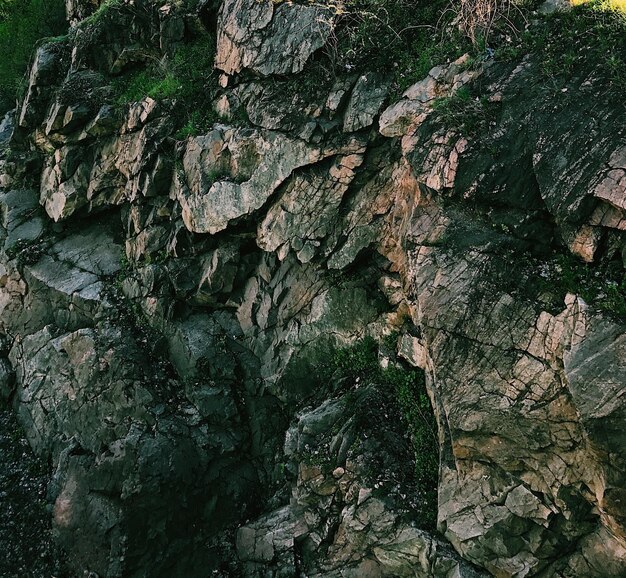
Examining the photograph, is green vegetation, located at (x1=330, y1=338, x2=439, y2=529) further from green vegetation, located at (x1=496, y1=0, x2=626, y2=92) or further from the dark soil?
the dark soil

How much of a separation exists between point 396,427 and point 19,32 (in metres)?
20.2

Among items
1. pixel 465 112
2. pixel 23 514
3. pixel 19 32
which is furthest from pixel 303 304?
pixel 19 32

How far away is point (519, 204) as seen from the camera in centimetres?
761

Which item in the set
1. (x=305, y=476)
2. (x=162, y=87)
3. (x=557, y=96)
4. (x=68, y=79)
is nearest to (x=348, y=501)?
(x=305, y=476)

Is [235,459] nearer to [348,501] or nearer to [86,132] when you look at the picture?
[348,501]

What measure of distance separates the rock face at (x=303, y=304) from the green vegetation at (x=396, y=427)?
0.22ft

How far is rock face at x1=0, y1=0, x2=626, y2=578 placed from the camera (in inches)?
274

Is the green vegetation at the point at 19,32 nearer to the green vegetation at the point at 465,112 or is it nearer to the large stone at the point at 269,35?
the large stone at the point at 269,35

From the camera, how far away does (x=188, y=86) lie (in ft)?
43.5

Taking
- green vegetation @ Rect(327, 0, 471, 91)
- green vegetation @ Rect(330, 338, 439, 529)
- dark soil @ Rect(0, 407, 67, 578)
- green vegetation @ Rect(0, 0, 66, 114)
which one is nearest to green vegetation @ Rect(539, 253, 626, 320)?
green vegetation @ Rect(330, 338, 439, 529)

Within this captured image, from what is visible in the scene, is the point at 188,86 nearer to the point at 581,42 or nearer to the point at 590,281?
the point at 581,42

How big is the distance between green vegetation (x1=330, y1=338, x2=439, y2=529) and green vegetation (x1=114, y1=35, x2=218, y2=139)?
7.04 metres

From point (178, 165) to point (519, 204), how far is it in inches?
323

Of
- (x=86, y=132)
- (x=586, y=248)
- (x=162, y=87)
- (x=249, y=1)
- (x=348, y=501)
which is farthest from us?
(x=86, y=132)
